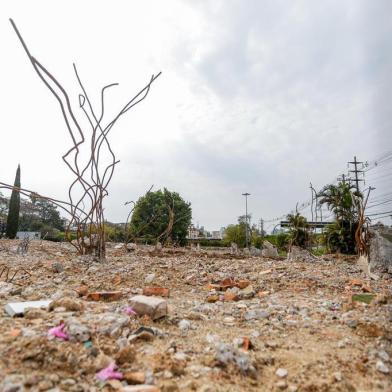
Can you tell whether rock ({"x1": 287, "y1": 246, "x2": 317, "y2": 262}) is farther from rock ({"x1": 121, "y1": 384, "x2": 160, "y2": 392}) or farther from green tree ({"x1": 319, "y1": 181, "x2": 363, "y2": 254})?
rock ({"x1": 121, "y1": 384, "x2": 160, "y2": 392})

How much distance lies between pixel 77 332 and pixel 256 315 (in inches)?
43.6

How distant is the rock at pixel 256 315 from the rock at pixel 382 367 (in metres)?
0.75

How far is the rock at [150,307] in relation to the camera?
1.86m

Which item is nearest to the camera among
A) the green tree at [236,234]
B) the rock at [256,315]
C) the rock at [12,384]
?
the rock at [12,384]

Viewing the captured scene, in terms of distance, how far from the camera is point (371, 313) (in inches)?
77.6

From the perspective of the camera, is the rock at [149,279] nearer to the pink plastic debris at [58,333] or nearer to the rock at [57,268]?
the rock at [57,268]

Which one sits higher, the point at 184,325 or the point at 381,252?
the point at 381,252

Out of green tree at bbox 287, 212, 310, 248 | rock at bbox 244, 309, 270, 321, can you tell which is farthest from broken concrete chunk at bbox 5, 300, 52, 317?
green tree at bbox 287, 212, 310, 248

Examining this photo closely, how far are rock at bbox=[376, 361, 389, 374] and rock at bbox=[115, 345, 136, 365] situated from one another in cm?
102

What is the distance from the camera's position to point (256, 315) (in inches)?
80.6

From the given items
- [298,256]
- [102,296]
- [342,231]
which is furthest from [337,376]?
[342,231]

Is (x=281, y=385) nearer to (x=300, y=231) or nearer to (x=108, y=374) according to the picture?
(x=108, y=374)

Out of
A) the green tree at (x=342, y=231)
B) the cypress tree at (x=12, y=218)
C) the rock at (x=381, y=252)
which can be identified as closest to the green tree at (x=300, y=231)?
the green tree at (x=342, y=231)

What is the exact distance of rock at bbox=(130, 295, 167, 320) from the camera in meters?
1.86
